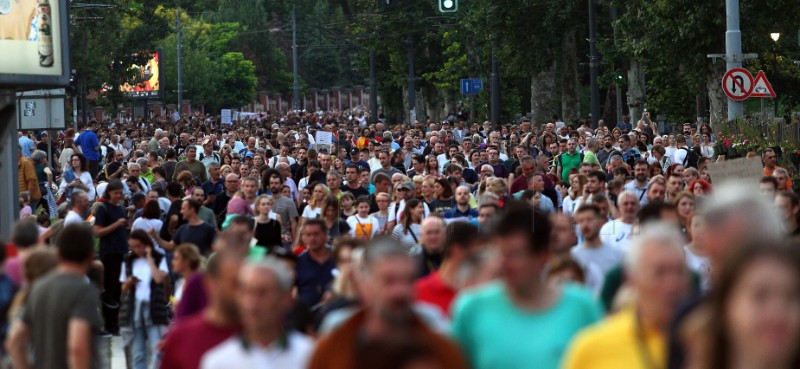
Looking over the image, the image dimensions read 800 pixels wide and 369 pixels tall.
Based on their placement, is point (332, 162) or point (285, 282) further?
point (332, 162)

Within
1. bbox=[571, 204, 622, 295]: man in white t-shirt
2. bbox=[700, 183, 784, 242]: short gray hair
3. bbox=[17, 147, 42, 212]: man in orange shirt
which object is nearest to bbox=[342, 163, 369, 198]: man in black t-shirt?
bbox=[17, 147, 42, 212]: man in orange shirt

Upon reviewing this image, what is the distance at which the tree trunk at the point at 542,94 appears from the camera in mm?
57094

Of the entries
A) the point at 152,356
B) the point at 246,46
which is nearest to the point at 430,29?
the point at 152,356

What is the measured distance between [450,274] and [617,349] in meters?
2.73

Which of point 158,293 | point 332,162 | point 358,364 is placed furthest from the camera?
point 332,162

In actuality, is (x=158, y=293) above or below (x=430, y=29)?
below

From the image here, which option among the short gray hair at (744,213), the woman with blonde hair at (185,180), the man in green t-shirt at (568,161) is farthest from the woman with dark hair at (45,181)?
A: the short gray hair at (744,213)

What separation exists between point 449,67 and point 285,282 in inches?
2356

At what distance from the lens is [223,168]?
22047 mm

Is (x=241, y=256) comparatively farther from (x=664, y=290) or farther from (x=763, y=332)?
(x=763, y=332)

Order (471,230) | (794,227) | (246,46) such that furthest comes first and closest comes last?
(246,46), (794,227), (471,230)

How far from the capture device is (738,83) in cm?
2475

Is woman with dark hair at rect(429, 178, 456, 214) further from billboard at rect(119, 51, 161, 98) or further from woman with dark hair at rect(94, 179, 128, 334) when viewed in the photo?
billboard at rect(119, 51, 161, 98)

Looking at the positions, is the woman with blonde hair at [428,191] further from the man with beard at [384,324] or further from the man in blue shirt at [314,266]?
the man with beard at [384,324]
